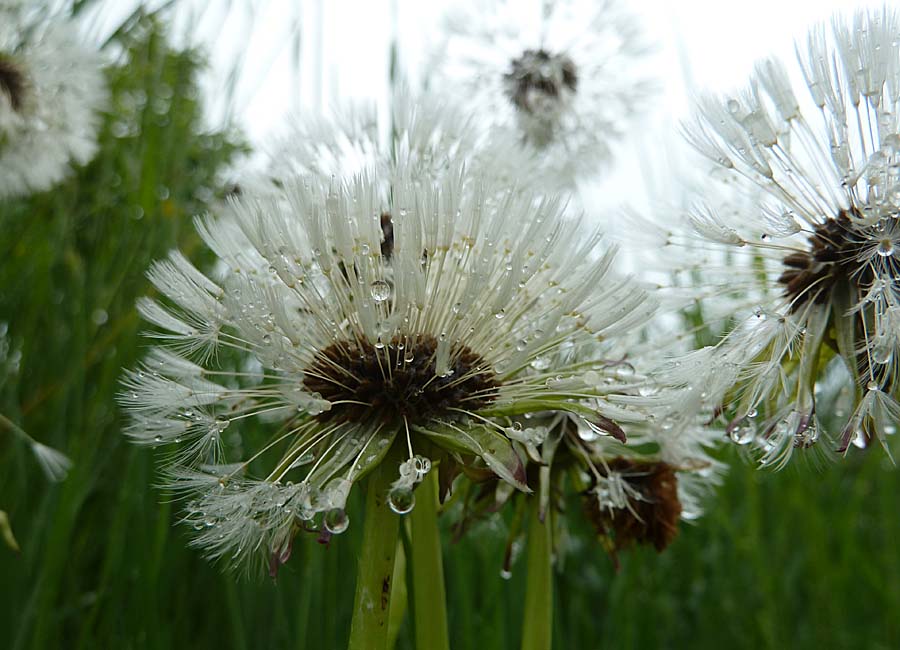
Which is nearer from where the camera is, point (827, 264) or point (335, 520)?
point (335, 520)

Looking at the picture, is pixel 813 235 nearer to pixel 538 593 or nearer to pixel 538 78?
pixel 538 593

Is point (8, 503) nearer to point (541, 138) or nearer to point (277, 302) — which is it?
point (277, 302)

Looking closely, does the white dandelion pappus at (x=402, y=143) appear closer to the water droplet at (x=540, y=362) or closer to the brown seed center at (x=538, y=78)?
the water droplet at (x=540, y=362)

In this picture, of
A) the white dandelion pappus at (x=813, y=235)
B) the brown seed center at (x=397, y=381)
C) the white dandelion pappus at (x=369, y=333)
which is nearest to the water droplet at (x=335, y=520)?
the white dandelion pappus at (x=369, y=333)

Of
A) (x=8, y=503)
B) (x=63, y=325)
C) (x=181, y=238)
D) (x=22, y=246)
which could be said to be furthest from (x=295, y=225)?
(x=22, y=246)

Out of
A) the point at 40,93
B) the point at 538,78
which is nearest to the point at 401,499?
the point at 538,78

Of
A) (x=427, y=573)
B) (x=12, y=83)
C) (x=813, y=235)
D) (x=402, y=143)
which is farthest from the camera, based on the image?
(x=12, y=83)
